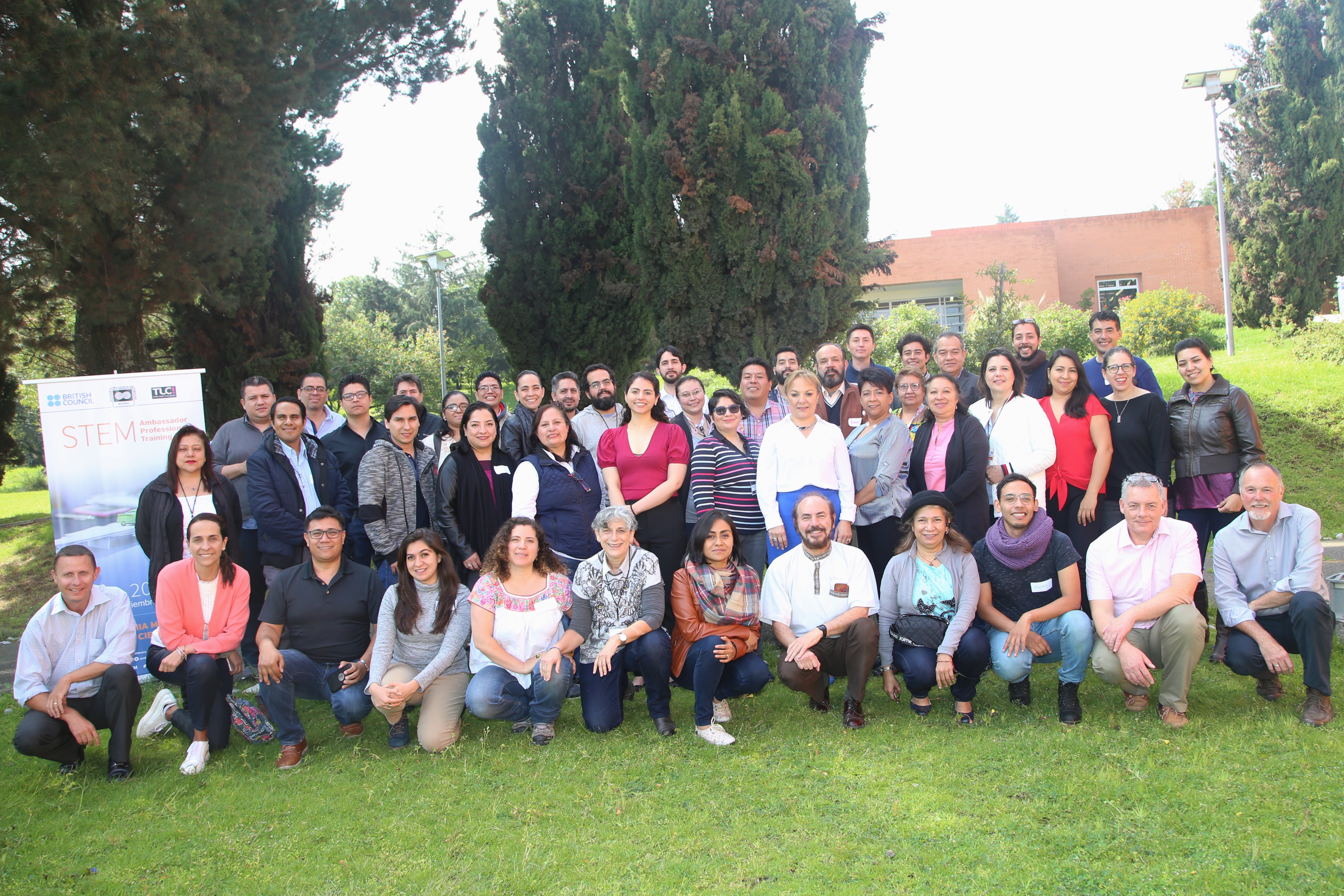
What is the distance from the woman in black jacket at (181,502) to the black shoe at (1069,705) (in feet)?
15.5

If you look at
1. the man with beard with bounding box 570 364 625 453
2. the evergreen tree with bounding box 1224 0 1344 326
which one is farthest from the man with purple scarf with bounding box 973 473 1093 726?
the evergreen tree with bounding box 1224 0 1344 326

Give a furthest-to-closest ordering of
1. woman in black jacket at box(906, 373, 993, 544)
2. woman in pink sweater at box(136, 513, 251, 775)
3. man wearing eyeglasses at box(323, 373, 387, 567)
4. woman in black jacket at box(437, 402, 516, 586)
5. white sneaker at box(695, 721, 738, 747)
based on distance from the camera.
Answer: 1. man wearing eyeglasses at box(323, 373, 387, 567)
2. woman in black jacket at box(437, 402, 516, 586)
3. woman in black jacket at box(906, 373, 993, 544)
4. woman in pink sweater at box(136, 513, 251, 775)
5. white sneaker at box(695, 721, 738, 747)

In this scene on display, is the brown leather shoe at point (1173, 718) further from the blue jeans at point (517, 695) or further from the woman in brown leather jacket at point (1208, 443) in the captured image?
the blue jeans at point (517, 695)

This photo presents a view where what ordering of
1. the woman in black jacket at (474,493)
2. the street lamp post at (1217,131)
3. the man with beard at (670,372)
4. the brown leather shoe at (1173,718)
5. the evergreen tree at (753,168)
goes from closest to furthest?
1. the brown leather shoe at (1173,718)
2. the woman in black jacket at (474,493)
3. the man with beard at (670,372)
4. the evergreen tree at (753,168)
5. the street lamp post at (1217,131)

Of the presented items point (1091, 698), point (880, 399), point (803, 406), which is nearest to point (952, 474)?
point (880, 399)

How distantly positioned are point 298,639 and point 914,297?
2822 centimetres

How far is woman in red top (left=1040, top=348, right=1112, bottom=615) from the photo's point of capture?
523 centimetres

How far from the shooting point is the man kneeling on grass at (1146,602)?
4.22m

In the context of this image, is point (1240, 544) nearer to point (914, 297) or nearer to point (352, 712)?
point (352, 712)

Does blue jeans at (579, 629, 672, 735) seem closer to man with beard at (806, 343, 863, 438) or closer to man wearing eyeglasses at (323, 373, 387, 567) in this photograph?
man wearing eyeglasses at (323, 373, 387, 567)

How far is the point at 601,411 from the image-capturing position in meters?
6.10

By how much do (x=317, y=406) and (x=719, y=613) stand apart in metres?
3.44

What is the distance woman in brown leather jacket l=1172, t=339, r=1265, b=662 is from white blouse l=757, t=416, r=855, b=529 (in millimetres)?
1915

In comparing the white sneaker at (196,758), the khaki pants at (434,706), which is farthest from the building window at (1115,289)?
the white sneaker at (196,758)
